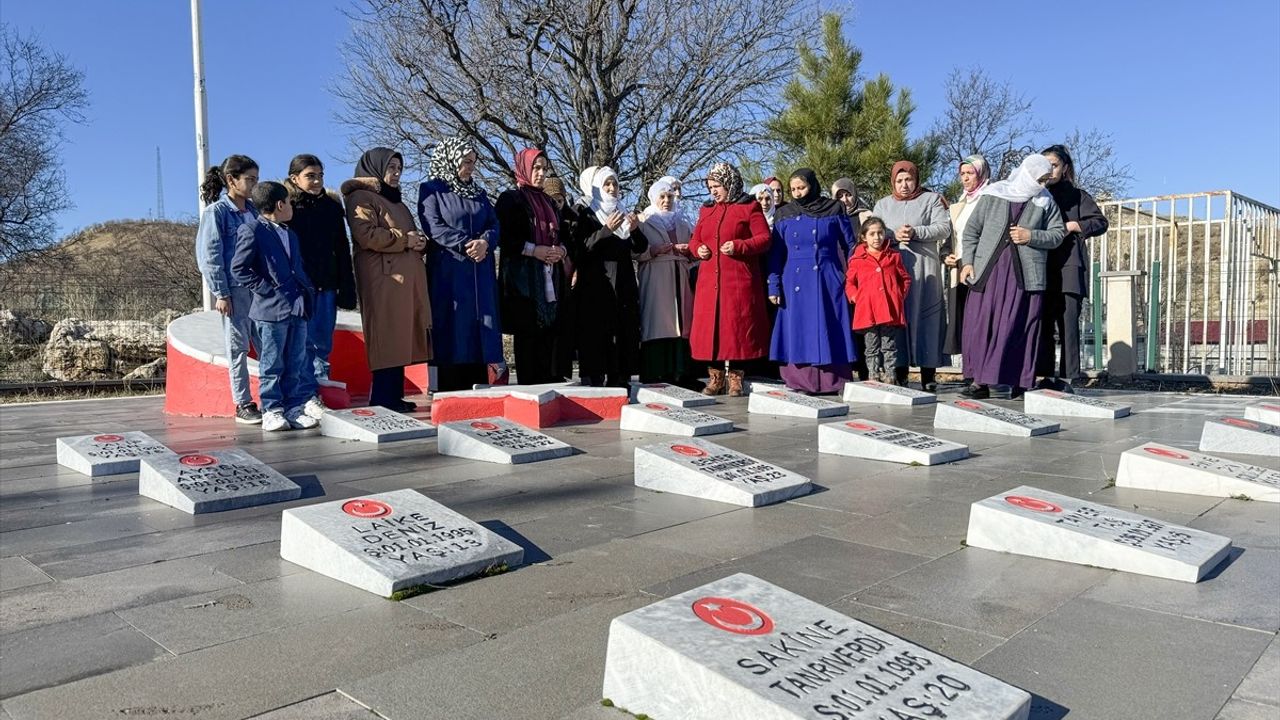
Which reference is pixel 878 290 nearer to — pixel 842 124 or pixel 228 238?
pixel 228 238

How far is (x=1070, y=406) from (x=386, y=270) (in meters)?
5.59

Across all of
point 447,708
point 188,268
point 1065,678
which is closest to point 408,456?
point 447,708

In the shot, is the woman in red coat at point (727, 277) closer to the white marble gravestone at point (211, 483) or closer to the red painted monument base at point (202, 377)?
the red painted monument base at point (202, 377)

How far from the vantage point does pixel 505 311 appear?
9094 millimetres

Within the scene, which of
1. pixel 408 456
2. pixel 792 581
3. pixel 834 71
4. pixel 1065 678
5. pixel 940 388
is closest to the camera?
pixel 1065 678

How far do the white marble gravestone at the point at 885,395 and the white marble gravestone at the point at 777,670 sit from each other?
664 cm

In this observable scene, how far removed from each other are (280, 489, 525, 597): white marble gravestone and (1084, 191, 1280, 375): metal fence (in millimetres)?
10266

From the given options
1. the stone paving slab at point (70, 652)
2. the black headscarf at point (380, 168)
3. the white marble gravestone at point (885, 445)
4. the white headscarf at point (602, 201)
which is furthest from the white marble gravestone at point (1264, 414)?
the stone paving slab at point (70, 652)

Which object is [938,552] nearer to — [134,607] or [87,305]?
[134,607]

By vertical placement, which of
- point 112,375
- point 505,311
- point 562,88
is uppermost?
point 562,88

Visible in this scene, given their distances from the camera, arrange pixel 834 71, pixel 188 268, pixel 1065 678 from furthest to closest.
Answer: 1. pixel 188 268
2. pixel 834 71
3. pixel 1065 678

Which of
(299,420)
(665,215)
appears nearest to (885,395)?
(665,215)

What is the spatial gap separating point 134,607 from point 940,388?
9070 millimetres

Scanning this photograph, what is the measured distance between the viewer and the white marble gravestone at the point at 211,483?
456 cm
